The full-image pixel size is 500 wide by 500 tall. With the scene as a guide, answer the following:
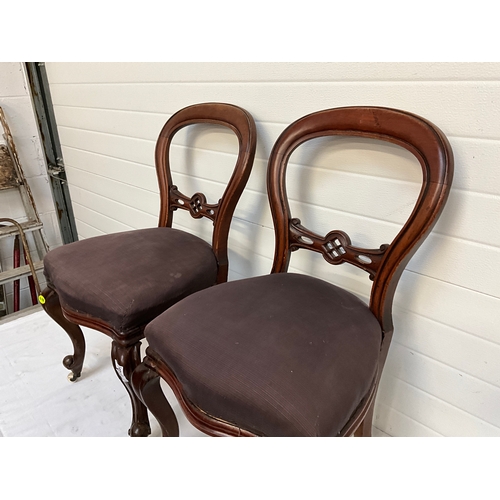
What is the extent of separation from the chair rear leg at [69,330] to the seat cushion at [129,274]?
0.40 ft

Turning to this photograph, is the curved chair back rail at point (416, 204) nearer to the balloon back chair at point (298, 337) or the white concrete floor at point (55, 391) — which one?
the balloon back chair at point (298, 337)

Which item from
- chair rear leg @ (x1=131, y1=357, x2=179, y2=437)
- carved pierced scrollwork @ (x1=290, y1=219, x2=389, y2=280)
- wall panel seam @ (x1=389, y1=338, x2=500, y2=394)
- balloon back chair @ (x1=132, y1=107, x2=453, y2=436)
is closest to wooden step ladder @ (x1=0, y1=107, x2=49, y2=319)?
chair rear leg @ (x1=131, y1=357, x2=179, y2=437)

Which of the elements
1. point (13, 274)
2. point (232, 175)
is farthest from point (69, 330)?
point (13, 274)

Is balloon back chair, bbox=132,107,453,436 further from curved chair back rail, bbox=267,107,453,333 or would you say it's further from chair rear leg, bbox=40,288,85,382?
chair rear leg, bbox=40,288,85,382

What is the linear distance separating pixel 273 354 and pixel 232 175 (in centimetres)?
54

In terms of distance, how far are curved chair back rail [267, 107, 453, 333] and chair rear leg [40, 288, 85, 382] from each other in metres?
0.72

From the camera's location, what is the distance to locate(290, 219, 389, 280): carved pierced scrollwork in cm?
79

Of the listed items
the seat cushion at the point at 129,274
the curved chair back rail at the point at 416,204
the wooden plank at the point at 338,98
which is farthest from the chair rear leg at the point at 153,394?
the wooden plank at the point at 338,98

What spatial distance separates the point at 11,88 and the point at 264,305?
2068mm

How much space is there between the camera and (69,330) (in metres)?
1.24

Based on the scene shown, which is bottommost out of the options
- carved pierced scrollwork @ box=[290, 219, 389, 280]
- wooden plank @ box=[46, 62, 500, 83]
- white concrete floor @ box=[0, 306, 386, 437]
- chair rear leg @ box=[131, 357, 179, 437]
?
white concrete floor @ box=[0, 306, 386, 437]

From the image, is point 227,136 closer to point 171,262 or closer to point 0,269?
point 171,262

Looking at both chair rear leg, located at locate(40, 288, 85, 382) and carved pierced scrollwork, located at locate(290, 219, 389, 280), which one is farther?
chair rear leg, located at locate(40, 288, 85, 382)

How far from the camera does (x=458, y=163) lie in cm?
75
